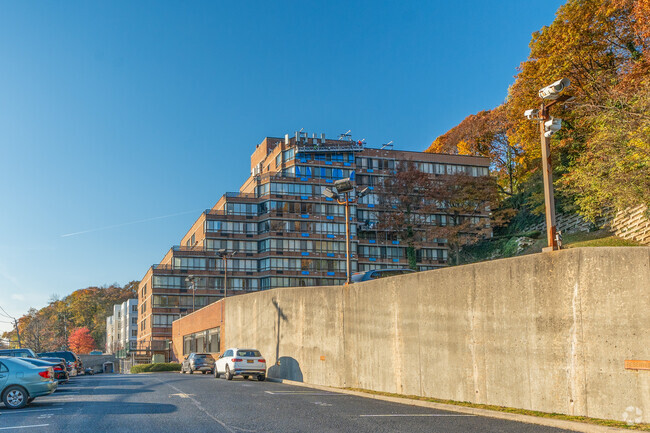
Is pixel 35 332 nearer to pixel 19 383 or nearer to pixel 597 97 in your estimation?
pixel 19 383

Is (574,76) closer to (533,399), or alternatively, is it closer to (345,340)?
(345,340)

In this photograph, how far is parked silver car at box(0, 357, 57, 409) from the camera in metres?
16.8

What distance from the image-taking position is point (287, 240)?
8512 cm

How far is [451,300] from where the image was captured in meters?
17.6

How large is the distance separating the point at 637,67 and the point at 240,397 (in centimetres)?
2323

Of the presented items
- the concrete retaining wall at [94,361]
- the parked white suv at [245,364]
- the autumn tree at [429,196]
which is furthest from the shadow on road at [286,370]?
the concrete retaining wall at [94,361]

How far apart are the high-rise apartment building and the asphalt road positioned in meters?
65.9

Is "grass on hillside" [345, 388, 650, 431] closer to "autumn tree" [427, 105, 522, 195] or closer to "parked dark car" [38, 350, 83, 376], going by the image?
"parked dark car" [38, 350, 83, 376]

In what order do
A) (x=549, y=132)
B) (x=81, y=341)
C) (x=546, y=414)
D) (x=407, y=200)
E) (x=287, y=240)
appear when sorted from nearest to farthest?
(x=546, y=414)
(x=549, y=132)
(x=407, y=200)
(x=287, y=240)
(x=81, y=341)

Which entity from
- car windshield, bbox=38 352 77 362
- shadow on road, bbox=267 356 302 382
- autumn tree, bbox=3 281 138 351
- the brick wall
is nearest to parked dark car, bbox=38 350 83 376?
car windshield, bbox=38 352 77 362

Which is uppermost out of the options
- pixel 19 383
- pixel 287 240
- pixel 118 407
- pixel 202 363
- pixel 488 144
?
pixel 488 144

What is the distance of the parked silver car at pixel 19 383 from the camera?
55.2ft

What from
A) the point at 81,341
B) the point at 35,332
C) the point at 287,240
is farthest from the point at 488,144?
the point at 81,341

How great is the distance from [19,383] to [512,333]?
13.3m
